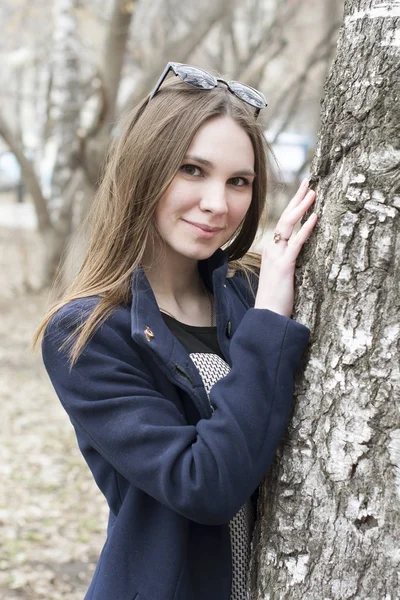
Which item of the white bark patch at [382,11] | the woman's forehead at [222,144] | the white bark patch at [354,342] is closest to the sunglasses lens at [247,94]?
the woman's forehead at [222,144]

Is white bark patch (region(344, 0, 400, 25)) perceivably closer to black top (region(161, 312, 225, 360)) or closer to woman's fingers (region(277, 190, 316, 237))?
woman's fingers (region(277, 190, 316, 237))

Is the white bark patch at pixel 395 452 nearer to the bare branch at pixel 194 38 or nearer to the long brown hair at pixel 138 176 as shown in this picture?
the long brown hair at pixel 138 176

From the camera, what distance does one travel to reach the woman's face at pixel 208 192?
192 centimetres

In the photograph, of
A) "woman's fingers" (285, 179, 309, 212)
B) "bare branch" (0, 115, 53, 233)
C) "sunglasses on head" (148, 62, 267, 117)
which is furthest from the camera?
"bare branch" (0, 115, 53, 233)

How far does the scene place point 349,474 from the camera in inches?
65.5

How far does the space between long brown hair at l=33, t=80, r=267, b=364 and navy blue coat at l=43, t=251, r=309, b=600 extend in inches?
2.2

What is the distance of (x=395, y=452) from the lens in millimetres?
1602

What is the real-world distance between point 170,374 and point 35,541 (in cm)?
331

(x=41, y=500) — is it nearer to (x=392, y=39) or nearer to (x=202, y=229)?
(x=202, y=229)

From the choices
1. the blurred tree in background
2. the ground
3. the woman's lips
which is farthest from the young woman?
the ground

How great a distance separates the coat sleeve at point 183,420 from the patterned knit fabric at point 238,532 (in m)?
0.18

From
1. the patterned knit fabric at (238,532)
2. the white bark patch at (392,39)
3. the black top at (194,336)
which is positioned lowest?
the patterned knit fabric at (238,532)

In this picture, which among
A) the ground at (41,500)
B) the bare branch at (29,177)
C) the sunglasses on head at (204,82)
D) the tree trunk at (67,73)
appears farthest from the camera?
the tree trunk at (67,73)

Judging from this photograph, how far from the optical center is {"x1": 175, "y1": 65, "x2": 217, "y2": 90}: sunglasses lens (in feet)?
6.70
